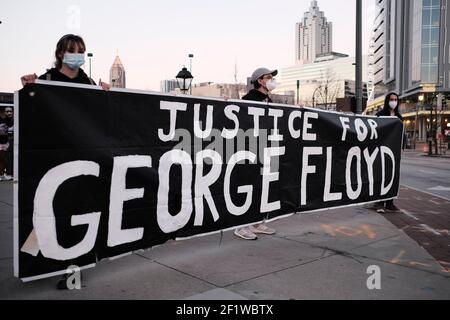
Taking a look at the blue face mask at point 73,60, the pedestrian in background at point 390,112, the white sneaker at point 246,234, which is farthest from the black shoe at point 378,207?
the blue face mask at point 73,60

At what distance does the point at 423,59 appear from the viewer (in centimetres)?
6762

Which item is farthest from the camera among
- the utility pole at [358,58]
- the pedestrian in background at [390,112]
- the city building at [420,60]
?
the city building at [420,60]

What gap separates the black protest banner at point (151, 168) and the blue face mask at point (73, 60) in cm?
31

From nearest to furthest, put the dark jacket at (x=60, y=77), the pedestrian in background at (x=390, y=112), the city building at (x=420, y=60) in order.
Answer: the dark jacket at (x=60, y=77) → the pedestrian in background at (x=390, y=112) → the city building at (x=420, y=60)

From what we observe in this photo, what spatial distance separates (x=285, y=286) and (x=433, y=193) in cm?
793

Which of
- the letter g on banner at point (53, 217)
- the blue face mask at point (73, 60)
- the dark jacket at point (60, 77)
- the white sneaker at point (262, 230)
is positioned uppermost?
the blue face mask at point (73, 60)

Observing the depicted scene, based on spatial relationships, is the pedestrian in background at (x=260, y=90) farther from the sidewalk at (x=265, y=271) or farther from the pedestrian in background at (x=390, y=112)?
the pedestrian in background at (x=390, y=112)

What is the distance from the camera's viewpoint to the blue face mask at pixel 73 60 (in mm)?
3666

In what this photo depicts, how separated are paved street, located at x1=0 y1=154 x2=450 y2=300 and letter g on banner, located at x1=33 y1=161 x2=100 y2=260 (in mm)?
328

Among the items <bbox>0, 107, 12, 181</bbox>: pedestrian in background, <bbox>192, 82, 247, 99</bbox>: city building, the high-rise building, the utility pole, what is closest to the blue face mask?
<bbox>0, 107, 12, 181</bbox>: pedestrian in background

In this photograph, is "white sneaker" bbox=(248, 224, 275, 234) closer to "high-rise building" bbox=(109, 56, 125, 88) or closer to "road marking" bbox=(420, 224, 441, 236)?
"road marking" bbox=(420, 224, 441, 236)

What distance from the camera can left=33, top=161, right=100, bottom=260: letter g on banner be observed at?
3.24 meters

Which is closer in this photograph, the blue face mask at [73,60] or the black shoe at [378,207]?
the blue face mask at [73,60]

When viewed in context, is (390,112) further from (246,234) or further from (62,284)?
(62,284)
